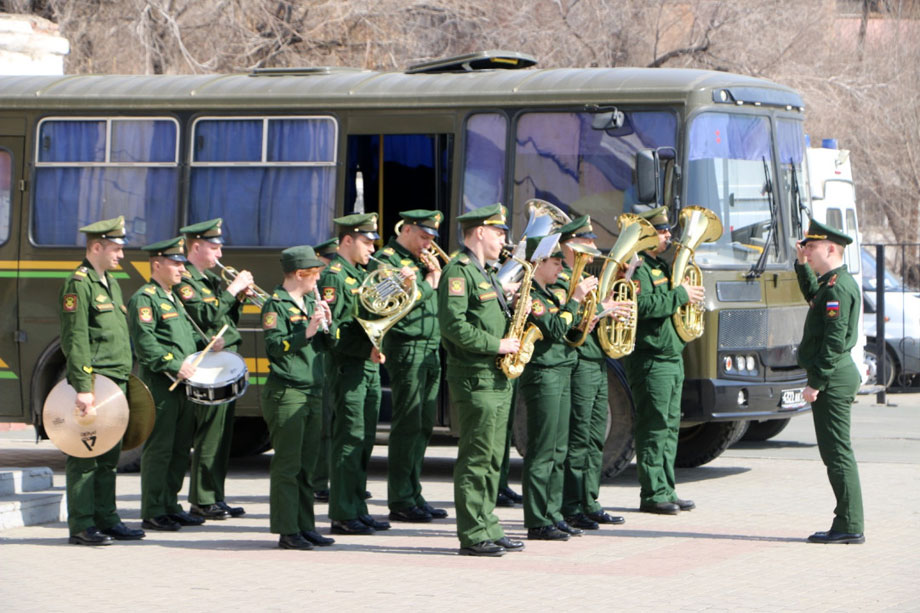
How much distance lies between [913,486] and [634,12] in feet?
44.9

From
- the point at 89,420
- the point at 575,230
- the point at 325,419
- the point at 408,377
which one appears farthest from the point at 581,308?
the point at 89,420

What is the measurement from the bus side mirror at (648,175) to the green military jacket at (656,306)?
2.72ft

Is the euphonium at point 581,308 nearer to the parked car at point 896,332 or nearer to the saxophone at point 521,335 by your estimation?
the saxophone at point 521,335

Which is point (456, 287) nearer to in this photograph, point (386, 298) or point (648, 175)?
point (386, 298)

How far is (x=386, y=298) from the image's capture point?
10031mm

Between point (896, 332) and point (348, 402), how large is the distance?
12523mm

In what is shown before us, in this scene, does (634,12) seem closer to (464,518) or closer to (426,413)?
(426,413)

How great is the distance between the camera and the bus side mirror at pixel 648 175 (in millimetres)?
11852

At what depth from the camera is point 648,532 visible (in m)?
10.3

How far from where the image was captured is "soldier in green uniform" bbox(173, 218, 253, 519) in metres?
10.7

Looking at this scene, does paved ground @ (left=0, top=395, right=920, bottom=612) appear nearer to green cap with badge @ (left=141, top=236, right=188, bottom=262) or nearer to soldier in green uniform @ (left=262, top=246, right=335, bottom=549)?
soldier in green uniform @ (left=262, top=246, right=335, bottom=549)

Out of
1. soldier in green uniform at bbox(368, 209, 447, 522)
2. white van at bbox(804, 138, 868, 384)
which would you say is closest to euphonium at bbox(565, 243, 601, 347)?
soldier in green uniform at bbox(368, 209, 447, 522)

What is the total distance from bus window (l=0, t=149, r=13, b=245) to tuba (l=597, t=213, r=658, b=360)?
216 inches

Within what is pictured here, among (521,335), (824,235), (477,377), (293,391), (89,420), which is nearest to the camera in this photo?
(477,377)
